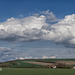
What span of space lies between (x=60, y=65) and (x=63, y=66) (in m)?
5.71

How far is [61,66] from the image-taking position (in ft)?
414

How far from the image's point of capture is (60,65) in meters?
128

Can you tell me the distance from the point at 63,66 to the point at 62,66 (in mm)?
1938

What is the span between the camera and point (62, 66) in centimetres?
12469

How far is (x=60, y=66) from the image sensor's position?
127m

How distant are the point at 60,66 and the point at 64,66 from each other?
4873 millimetres

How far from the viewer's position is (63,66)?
123 meters

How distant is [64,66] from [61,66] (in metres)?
4.12

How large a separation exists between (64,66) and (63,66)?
76 centimetres

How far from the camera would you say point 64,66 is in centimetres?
12231

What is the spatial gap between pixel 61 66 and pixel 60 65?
2308 mm
